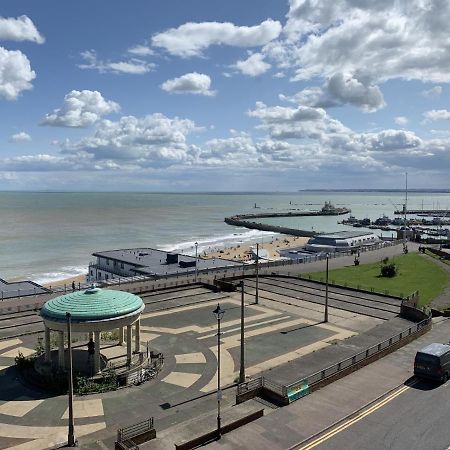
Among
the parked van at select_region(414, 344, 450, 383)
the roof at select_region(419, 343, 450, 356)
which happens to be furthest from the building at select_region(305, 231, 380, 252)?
the parked van at select_region(414, 344, 450, 383)

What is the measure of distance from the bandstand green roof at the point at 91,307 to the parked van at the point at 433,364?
57.3 ft

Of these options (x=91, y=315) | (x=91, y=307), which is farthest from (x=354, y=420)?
(x=91, y=307)

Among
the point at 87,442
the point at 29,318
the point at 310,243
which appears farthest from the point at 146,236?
the point at 87,442

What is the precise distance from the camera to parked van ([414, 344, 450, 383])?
26.0 meters

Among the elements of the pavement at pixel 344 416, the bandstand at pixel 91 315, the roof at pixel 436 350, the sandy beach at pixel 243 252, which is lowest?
the sandy beach at pixel 243 252

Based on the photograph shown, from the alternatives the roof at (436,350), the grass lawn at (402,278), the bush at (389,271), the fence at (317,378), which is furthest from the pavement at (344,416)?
the bush at (389,271)

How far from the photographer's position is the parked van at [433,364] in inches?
1023

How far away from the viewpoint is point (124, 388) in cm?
2709

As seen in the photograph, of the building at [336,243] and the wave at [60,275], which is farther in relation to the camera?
the building at [336,243]

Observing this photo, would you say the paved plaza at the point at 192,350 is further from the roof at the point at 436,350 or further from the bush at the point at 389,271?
the bush at the point at 389,271

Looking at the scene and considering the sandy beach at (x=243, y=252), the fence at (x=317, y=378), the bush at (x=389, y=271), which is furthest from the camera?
the sandy beach at (x=243, y=252)

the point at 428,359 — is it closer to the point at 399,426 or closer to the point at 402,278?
the point at 399,426

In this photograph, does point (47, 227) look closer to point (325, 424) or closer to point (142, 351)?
point (142, 351)

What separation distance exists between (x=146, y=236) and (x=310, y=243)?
215 feet
